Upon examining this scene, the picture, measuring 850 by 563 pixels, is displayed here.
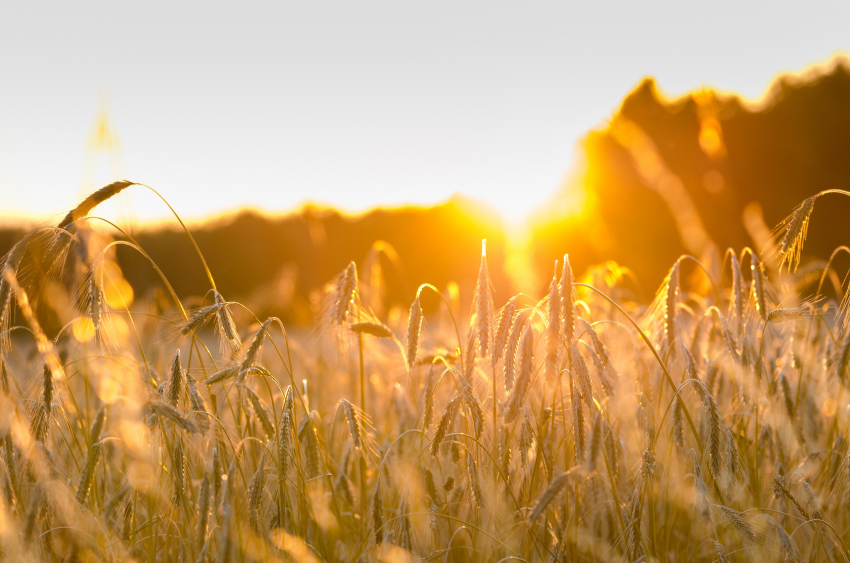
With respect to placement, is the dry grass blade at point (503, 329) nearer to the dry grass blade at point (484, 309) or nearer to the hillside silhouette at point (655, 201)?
the dry grass blade at point (484, 309)

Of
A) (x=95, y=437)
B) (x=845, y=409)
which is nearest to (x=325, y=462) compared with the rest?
(x=95, y=437)

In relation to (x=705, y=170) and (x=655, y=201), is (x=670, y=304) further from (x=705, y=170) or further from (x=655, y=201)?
(x=705, y=170)

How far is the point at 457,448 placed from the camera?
2033 millimetres

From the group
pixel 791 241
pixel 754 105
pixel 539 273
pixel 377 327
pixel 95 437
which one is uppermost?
pixel 754 105

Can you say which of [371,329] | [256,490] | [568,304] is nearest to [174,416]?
[256,490]

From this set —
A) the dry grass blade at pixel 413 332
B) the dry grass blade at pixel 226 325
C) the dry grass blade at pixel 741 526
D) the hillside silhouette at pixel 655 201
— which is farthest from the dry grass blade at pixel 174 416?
the hillside silhouette at pixel 655 201

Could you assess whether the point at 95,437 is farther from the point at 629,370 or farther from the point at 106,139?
the point at 629,370

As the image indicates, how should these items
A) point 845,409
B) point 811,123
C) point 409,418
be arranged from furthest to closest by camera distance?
point 811,123 → point 409,418 → point 845,409

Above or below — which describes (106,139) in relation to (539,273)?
above

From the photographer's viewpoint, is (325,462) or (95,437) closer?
(95,437)

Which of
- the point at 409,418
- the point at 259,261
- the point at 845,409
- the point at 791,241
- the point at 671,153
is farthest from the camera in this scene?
the point at 259,261

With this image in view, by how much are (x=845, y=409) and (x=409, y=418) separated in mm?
1923

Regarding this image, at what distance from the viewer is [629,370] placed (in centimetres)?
274

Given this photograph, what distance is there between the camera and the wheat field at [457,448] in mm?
1497
